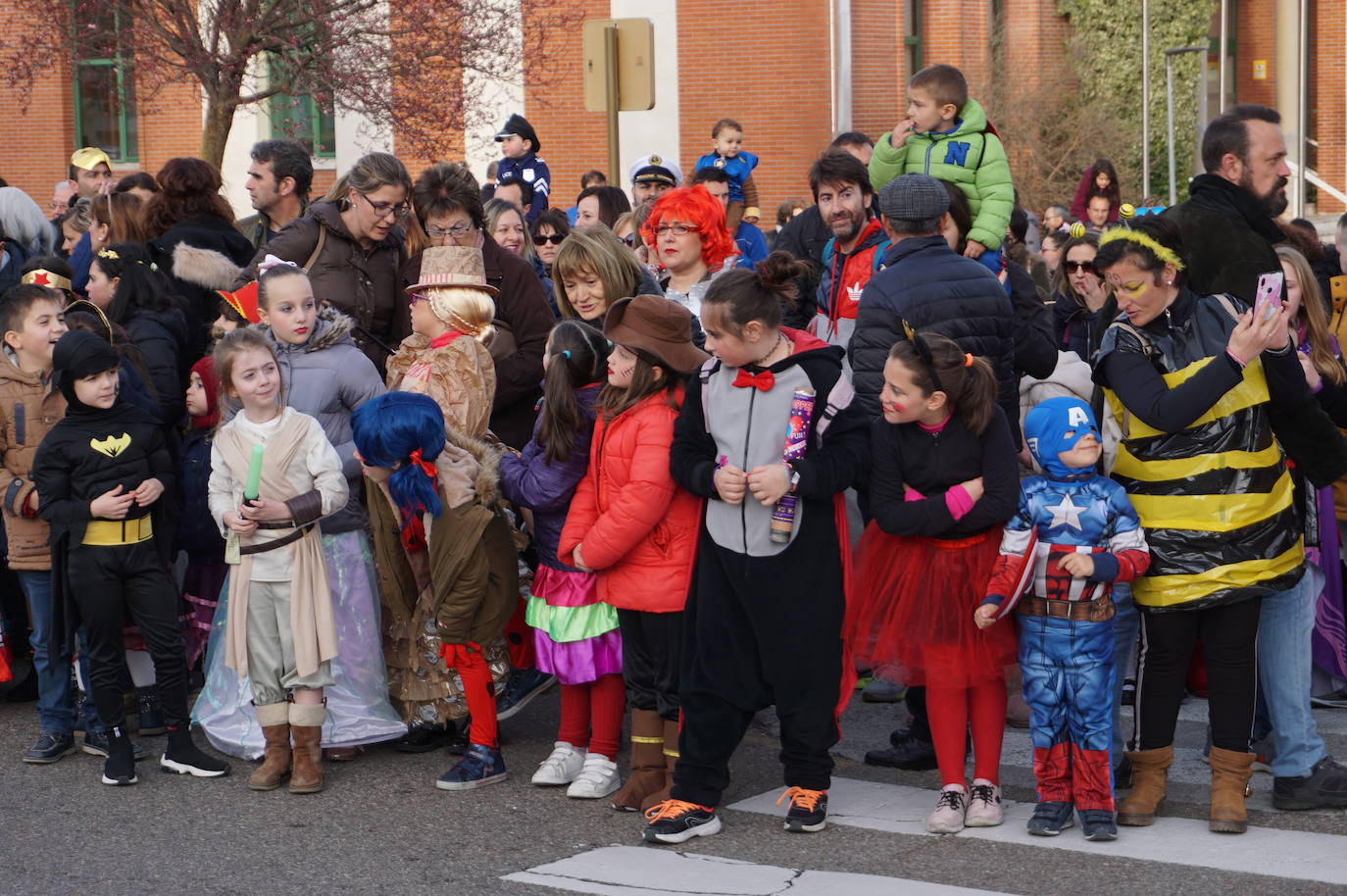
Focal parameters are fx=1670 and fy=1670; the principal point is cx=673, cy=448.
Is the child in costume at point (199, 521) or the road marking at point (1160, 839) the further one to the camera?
the child in costume at point (199, 521)

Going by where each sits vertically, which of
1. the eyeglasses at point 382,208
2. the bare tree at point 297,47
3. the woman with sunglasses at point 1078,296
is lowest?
the woman with sunglasses at point 1078,296

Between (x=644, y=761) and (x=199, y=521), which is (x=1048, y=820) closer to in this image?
(x=644, y=761)

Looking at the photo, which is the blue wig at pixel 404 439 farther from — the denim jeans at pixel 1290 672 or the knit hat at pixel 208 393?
the denim jeans at pixel 1290 672

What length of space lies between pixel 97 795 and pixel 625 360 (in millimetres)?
2633

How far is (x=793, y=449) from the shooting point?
555 cm

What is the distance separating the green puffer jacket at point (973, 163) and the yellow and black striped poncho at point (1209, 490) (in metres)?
2.31

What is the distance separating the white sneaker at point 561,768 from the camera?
20.7 ft

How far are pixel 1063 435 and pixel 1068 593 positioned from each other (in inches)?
20.1

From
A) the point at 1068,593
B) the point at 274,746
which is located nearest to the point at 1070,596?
the point at 1068,593

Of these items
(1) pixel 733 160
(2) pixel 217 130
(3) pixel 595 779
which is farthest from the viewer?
(2) pixel 217 130

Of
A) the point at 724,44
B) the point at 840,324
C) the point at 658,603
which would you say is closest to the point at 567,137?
the point at 724,44

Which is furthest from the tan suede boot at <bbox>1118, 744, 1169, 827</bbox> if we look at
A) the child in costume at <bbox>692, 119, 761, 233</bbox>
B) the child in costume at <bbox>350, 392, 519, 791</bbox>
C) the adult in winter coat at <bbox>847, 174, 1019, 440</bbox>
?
the child in costume at <bbox>692, 119, 761, 233</bbox>

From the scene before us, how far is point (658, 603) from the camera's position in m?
5.92

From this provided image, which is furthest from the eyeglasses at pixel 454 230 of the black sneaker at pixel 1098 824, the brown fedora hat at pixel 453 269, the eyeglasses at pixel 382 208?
the black sneaker at pixel 1098 824
